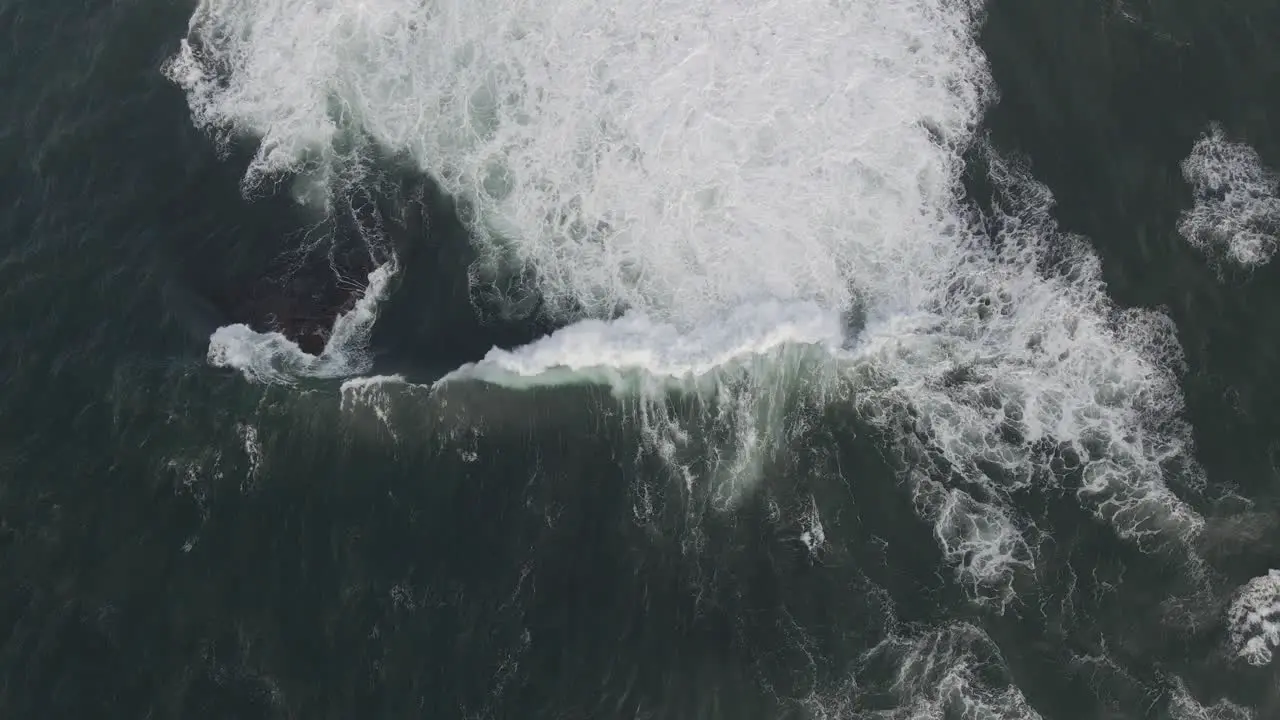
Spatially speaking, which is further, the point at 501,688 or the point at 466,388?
the point at 466,388

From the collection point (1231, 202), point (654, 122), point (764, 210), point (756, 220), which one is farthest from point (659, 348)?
point (1231, 202)

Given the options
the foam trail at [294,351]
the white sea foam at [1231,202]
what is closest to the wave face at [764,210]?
the white sea foam at [1231,202]

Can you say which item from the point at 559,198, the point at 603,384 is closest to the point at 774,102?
the point at 559,198

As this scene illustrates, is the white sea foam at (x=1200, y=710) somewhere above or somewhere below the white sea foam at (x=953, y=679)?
above

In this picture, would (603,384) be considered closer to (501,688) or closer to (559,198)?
(559,198)

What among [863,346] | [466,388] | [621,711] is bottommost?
[621,711]

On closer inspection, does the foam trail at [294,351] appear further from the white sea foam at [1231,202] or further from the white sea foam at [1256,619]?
the white sea foam at [1231,202]
